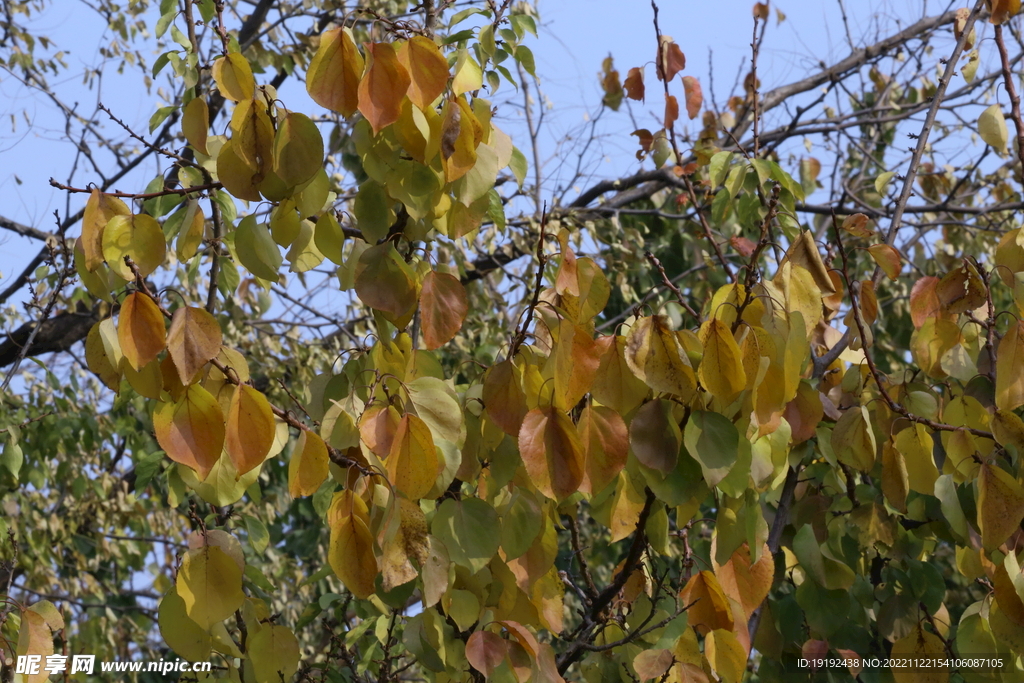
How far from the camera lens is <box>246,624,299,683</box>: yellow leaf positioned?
60.4 inches

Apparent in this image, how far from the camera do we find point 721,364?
3.73 ft

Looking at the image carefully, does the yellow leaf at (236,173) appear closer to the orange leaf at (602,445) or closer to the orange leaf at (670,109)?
the orange leaf at (602,445)

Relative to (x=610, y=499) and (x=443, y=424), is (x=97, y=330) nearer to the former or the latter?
(x=443, y=424)

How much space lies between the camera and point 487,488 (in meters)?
1.43

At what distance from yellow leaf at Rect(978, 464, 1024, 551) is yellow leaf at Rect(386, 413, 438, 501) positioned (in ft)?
2.63

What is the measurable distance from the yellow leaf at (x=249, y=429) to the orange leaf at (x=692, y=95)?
7.89 ft

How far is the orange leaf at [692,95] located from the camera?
3256mm

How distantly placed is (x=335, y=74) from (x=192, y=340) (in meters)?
0.38

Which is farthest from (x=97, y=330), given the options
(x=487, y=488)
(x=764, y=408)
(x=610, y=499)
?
(x=764, y=408)

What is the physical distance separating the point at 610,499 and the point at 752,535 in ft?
0.70

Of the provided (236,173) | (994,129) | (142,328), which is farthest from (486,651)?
(994,129)

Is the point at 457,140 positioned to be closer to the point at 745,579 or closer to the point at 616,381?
the point at 616,381

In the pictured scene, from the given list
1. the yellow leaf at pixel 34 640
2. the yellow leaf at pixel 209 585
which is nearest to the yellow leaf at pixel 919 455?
the yellow leaf at pixel 209 585

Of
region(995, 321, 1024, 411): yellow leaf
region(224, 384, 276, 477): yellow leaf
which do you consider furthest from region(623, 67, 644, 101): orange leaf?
region(224, 384, 276, 477): yellow leaf
